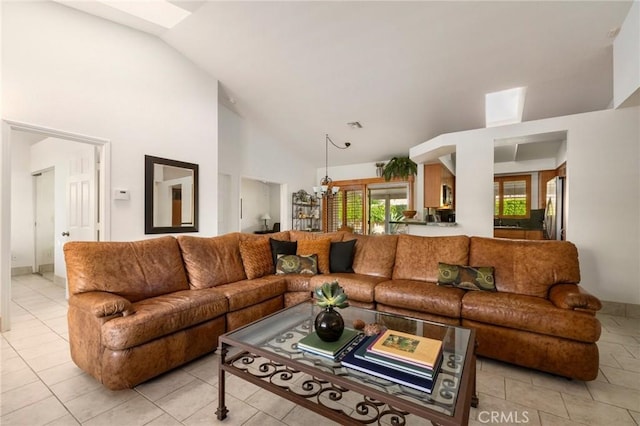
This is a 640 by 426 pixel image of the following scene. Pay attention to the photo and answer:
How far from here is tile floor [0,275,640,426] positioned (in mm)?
1661

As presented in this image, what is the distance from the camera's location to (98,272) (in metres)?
2.28

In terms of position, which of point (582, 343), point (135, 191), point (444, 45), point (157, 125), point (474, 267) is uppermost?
point (444, 45)

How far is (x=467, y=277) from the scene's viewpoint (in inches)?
108

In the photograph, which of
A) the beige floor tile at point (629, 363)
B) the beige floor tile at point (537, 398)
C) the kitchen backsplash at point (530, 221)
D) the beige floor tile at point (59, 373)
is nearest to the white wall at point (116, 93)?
the beige floor tile at point (59, 373)

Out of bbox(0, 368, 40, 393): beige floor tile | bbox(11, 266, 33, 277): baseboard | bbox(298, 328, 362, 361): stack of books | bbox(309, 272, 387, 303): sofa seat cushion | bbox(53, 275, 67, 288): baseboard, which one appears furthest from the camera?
bbox(11, 266, 33, 277): baseboard

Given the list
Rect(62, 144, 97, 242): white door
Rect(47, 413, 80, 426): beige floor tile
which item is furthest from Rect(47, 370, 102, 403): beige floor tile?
Rect(62, 144, 97, 242): white door

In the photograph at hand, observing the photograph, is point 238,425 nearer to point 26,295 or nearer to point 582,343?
point 582,343

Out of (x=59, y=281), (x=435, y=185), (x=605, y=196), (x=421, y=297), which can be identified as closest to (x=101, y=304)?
(x=421, y=297)

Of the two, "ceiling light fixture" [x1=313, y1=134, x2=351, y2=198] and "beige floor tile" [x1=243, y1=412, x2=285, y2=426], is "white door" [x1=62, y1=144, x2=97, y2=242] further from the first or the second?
"ceiling light fixture" [x1=313, y1=134, x2=351, y2=198]

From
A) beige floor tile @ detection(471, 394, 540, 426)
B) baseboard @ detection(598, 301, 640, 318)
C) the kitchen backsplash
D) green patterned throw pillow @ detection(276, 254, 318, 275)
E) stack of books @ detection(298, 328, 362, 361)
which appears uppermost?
the kitchen backsplash

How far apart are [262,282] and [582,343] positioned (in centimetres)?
269

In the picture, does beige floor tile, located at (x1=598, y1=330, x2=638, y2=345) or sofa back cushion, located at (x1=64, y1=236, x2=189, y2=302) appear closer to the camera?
sofa back cushion, located at (x1=64, y1=236, x2=189, y2=302)

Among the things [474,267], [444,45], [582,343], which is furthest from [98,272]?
[444,45]

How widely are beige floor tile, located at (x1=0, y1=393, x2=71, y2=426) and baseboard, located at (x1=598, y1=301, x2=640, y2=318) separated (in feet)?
17.3
